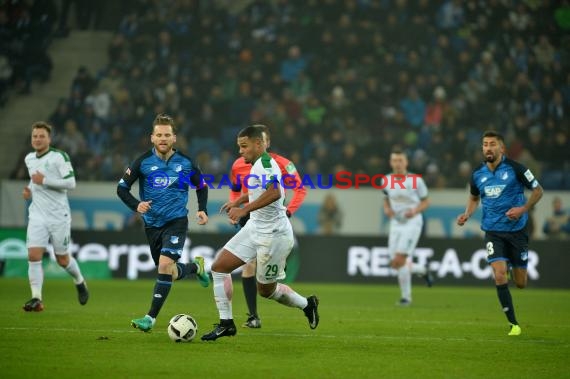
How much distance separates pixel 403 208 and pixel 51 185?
658 centimetres

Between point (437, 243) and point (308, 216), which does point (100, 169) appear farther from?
point (437, 243)

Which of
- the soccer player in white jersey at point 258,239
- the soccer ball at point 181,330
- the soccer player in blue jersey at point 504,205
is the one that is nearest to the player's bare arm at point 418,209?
the soccer player in blue jersey at point 504,205

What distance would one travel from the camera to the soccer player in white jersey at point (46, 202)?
1292 centimetres

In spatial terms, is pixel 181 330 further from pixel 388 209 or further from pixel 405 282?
pixel 388 209

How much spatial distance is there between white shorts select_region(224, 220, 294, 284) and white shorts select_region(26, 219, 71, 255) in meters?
4.40

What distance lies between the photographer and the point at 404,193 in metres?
16.6

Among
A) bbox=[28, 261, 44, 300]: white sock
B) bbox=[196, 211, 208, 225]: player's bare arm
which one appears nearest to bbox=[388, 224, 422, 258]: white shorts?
bbox=[28, 261, 44, 300]: white sock

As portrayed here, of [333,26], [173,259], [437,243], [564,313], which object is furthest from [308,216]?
[173,259]

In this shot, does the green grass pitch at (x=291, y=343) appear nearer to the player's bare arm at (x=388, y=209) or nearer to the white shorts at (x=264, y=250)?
the white shorts at (x=264, y=250)

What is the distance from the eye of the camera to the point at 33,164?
1308cm

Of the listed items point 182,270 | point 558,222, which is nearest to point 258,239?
point 182,270

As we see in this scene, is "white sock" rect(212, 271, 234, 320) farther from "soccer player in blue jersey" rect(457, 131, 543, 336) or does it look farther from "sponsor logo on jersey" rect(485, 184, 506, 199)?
"sponsor logo on jersey" rect(485, 184, 506, 199)

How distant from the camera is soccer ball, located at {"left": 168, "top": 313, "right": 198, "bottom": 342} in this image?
30.3ft

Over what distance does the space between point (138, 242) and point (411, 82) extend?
350 inches
